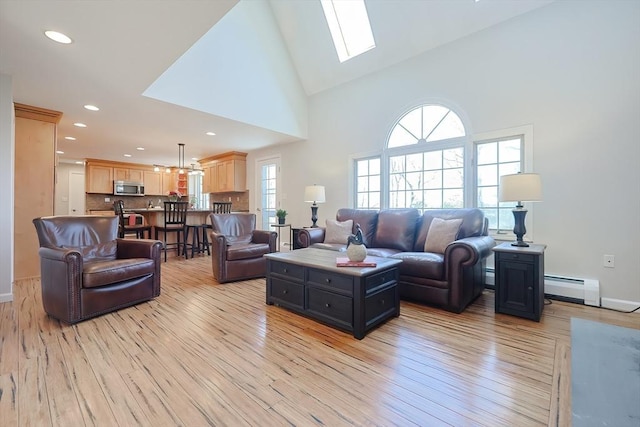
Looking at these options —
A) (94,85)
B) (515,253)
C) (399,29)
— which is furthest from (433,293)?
(94,85)

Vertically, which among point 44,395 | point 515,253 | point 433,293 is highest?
point 515,253

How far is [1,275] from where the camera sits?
302cm

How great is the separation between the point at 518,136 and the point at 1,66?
5545 mm

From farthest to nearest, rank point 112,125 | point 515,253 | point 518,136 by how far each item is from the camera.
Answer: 1. point 112,125
2. point 518,136
3. point 515,253

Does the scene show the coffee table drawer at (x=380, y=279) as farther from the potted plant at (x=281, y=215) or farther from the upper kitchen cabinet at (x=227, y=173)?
the upper kitchen cabinet at (x=227, y=173)

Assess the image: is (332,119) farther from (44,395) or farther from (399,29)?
(44,395)

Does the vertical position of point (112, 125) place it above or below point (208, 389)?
above

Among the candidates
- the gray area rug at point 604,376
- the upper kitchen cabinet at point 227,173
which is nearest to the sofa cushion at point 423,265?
the gray area rug at point 604,376

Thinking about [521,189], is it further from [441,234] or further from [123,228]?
[123,228]

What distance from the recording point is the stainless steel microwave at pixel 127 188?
8.29 meters

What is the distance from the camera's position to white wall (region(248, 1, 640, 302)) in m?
2.75

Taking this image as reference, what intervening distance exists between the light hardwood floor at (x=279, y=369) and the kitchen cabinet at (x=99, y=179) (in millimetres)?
6415

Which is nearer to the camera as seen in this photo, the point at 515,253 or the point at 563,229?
the point at 515,253

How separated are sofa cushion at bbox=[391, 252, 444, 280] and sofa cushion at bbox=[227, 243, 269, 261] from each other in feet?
6.35
